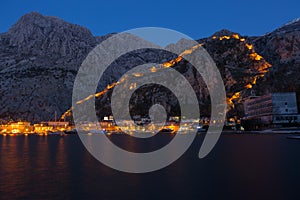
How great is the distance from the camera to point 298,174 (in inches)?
1140

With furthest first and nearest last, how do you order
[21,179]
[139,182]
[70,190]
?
[21,179], [139,182], [70,190]

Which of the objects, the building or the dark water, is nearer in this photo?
the dark water

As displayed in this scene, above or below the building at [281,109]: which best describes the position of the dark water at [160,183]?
below

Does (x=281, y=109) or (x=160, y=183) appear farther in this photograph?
(x=281, y=109)

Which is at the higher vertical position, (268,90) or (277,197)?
(268,90)

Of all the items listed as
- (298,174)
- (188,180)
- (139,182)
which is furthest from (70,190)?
(298,174)

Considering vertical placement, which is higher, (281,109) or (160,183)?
(281,109)

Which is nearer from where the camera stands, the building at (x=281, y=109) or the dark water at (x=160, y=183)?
the dark water at (x=160, y=183)

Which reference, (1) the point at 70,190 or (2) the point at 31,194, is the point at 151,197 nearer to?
(1) the point at 70,190

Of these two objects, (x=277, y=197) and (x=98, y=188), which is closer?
(x=277, y=197)

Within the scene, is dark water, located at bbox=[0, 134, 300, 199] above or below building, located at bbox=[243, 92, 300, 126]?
below

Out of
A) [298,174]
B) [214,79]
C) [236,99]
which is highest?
[214,79]

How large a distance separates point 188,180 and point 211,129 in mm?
163544

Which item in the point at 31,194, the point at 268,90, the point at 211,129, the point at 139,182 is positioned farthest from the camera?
the point at 211,129
